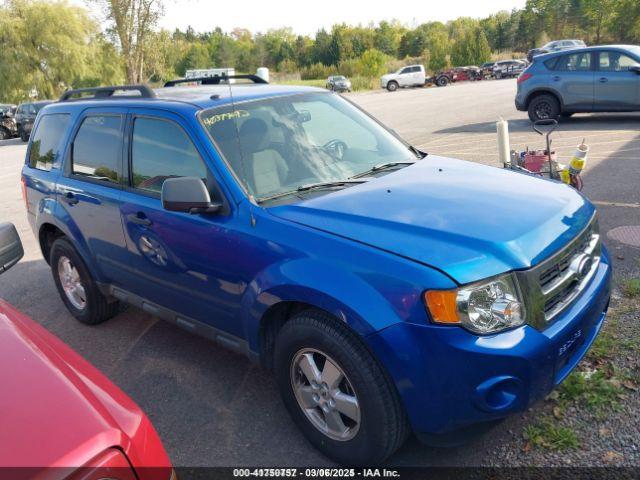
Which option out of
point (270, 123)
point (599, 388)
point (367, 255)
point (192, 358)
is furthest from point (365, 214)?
point (192, 358)

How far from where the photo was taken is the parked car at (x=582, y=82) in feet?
40.4

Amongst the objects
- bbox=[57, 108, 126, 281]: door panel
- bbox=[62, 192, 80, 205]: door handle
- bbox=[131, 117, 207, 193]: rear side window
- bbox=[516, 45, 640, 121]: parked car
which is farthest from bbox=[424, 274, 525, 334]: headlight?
bbox=[516, 45, 640, 121]: parked car

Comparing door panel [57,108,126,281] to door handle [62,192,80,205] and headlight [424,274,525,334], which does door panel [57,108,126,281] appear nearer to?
door handle [62,192,80,205]

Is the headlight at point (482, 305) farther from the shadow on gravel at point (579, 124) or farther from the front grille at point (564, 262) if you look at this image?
the shadow on gravel at point (579, 124)

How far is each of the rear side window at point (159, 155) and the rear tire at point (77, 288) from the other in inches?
49.1

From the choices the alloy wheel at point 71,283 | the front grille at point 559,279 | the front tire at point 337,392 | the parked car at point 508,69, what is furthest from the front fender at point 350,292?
the parked car at point 508,69

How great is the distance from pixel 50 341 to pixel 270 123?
6.47ft

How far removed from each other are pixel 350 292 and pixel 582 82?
1244 centimetres

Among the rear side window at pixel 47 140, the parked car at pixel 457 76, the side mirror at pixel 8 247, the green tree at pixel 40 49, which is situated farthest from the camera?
the parked car at pixel 457 76

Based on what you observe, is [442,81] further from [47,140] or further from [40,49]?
[47,140]

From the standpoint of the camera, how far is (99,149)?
4.23 metres

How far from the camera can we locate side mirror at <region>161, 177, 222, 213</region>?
3016 mm

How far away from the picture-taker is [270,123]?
142 inches

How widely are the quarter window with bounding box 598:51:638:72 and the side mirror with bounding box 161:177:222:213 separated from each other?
12.3 m
